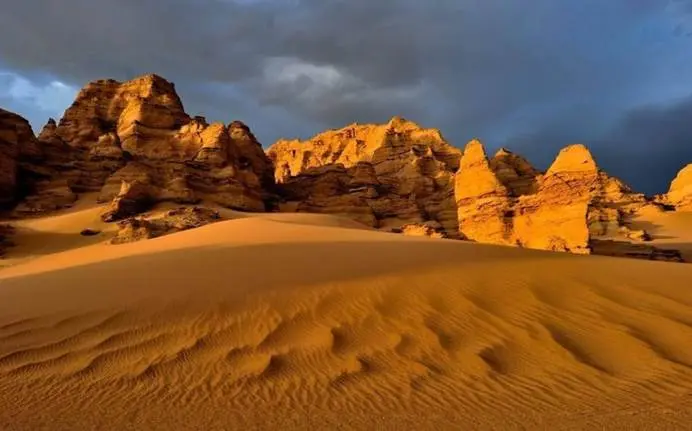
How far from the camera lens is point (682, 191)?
204 feet

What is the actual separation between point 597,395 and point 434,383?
1.61m

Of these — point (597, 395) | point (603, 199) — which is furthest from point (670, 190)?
point (597, 395)

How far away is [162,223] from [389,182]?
1596 inches

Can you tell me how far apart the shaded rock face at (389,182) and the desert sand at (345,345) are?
23.6m

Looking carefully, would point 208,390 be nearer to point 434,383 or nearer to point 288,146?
point 434,383

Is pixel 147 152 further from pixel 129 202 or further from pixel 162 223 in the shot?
pixel 162 223

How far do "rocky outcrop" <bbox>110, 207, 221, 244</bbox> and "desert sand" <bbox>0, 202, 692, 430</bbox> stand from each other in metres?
13.1

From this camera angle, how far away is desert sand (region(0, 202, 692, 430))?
456cm

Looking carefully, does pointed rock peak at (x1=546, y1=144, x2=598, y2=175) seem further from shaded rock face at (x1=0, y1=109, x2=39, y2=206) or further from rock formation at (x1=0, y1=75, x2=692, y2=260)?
shaded rock face at (x1=0, y1=109, x2=39, y2=206)

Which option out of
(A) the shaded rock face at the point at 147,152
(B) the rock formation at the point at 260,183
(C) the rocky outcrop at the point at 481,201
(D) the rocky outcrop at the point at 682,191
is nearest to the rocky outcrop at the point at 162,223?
(B) the rock formation at the point at 260,183

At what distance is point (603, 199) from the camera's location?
58875mm

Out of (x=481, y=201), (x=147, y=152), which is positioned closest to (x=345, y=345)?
(x=481, y=201)

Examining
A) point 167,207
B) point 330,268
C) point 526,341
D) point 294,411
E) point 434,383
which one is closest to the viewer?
point 294,411

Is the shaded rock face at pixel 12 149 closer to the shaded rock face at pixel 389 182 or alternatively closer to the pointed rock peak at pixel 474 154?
the shaded rock face at pixel 389 182
